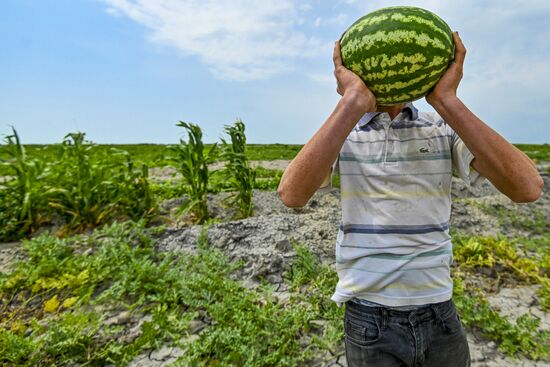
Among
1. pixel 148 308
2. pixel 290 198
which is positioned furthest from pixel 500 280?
pixel 148 308

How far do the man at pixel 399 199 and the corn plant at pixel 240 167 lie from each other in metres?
3.23

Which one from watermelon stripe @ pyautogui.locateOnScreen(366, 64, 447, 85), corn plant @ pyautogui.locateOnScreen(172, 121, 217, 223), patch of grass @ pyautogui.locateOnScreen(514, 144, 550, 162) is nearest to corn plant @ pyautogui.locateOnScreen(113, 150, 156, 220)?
corn plant @ pyautogui.locateOnScreen(172, 121, 217, 223)

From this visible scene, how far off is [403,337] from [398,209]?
461 mm

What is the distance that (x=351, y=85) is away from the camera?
1.31m

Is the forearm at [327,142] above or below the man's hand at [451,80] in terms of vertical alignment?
below

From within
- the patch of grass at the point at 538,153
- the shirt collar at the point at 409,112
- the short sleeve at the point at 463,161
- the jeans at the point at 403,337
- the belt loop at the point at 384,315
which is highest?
the shirt collar at the point at 409,112

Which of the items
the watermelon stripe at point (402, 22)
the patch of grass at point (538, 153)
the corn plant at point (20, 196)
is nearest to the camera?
the watermelon stripe at point (402, 22)

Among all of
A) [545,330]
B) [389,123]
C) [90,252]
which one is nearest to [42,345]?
[90,252]

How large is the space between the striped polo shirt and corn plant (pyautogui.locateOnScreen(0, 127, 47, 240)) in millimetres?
4373

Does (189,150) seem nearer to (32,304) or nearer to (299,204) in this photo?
(32,304)

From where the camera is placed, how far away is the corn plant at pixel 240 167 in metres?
4.63

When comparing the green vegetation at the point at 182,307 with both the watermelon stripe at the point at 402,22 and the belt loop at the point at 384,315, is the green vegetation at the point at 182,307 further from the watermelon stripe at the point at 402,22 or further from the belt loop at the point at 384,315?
the watermelon stripe at the point at 402,22


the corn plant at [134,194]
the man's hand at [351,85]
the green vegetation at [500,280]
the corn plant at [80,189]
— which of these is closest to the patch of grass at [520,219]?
the green vegetation at [500,280]

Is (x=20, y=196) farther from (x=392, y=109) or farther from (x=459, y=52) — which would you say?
(x=459, y=52)
